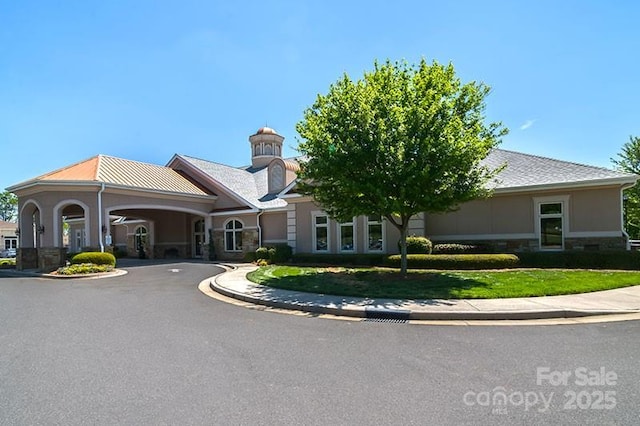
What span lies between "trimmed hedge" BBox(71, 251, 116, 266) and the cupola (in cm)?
1839

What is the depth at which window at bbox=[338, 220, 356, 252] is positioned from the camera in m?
20.7

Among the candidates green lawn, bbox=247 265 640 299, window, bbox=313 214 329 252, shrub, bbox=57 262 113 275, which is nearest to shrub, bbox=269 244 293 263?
window, bbox=313 214 329 252

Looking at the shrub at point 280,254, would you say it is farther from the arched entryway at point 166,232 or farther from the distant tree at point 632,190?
the distant tree at point 632,190

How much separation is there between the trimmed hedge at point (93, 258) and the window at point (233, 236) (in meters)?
8.09

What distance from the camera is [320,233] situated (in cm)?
2184

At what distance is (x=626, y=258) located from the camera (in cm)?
1445

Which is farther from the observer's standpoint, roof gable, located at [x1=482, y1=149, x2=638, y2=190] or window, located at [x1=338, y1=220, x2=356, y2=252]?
window, located at [x1=338, y1=220, x2=356, y2=252]

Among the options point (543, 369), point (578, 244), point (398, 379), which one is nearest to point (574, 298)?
point (543, 369)

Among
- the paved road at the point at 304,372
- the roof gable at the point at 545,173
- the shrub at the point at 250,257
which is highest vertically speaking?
the roof gable at the point at 545,173

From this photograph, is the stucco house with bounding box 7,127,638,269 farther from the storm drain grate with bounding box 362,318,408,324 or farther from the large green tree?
the storm drain grate with bounding box 362,318,408,324

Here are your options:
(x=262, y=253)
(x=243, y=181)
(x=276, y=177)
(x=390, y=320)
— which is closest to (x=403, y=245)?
(x=390, y=320)

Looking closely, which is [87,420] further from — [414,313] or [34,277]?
[34,277]

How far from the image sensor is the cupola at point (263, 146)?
3637cm

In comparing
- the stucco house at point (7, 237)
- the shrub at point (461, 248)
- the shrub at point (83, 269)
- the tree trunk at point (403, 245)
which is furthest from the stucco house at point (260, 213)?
the stucco house at point (7, 237)
